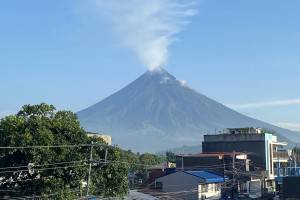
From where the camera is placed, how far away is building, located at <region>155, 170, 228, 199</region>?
4888 cm

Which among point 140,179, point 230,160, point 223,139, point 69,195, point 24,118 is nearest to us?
point 69,195

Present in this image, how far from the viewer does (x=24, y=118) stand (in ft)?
105

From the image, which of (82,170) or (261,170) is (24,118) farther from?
(261,170)

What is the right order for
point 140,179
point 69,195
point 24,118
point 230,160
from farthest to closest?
point 140,179 → point 230,160 → point 24,118 → point 69,195

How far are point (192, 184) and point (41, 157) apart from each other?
74.3 feet

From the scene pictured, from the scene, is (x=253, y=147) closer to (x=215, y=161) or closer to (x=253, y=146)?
(x=253, y=146)

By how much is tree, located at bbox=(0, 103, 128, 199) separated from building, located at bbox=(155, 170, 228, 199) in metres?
18.4

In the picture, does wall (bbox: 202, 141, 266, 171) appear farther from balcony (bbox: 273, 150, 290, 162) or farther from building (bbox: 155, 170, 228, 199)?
building (bbox: 155, 170, 228, 199)

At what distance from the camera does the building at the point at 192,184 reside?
48.9 m

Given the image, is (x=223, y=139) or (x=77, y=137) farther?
(x=223, y=139)

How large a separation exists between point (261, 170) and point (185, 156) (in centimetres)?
918

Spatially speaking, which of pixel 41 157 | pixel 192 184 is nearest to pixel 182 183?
pixel 192 184

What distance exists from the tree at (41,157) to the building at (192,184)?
60.5 ft

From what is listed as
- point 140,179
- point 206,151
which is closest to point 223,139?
point 206,151
